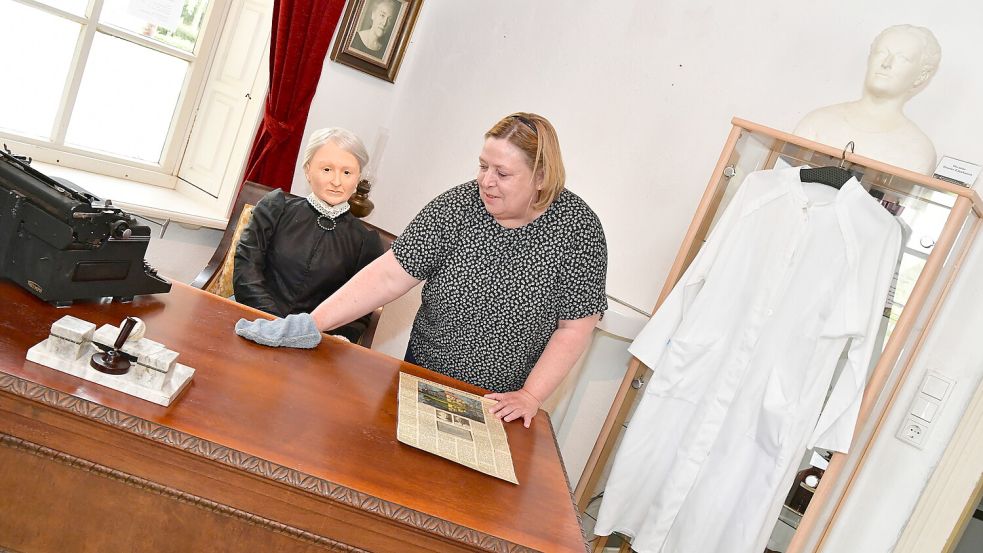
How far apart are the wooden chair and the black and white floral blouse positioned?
71cm

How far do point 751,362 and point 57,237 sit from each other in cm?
223

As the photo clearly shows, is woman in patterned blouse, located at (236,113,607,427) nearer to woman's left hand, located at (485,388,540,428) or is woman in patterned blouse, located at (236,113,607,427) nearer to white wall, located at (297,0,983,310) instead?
woman's left hand, located at (485,388,540,428)

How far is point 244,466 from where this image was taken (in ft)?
5.01

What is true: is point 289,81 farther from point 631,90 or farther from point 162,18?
point 631,90

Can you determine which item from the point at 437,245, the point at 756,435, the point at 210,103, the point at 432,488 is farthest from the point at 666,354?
the point at 210,103

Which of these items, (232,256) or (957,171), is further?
(232,256)

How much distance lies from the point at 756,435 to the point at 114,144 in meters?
3.21

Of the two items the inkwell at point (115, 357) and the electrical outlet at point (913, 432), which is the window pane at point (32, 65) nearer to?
the inkwell at point (115, 357)

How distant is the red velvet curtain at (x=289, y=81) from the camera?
3.75 metres

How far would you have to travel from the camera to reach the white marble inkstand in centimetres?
162

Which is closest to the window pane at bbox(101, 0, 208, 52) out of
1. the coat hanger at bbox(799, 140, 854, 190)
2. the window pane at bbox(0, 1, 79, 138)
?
the window pane at bbox(0, 1, 79, 138)

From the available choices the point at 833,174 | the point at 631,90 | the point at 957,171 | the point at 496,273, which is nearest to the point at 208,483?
the point at 496,273

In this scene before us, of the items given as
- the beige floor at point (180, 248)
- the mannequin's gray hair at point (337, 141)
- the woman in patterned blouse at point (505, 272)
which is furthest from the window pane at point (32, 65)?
the woman in patterned blouse at point (505, 272)

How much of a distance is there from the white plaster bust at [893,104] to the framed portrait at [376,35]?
2.40m
